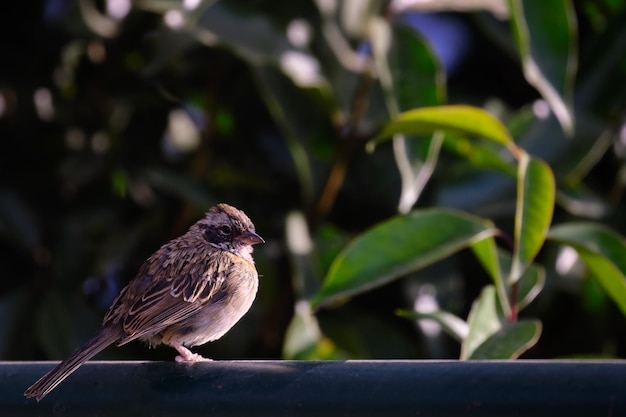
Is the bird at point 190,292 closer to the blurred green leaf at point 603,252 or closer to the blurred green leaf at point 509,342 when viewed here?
the blurred green leaf at point 509,342

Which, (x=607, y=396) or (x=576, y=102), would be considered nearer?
(x=607, y=396)

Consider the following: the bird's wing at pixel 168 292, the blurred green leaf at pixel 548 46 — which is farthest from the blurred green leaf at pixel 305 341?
the blurred green leaf at pixel 548 46

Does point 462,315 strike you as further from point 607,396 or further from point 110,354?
point 607,396

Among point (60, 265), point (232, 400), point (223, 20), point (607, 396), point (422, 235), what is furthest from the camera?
point (60, 265)

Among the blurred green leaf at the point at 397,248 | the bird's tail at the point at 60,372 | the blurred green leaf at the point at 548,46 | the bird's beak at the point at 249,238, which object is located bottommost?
the blurred green leaf at the point at 397,248

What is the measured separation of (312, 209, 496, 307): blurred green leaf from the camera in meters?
3.65

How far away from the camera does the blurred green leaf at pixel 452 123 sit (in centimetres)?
382

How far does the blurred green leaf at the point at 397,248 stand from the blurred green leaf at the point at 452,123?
32 cm

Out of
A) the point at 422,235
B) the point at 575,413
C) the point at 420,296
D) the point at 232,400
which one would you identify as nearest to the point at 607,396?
the point at 575,413

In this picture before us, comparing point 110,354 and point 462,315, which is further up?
point 110,354

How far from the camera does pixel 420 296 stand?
14.9ft

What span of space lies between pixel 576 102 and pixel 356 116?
3.51ft

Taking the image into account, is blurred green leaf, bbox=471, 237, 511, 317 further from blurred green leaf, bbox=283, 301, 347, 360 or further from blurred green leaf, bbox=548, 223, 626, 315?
blurred green leaf, bbox=283, 301, 347, 360

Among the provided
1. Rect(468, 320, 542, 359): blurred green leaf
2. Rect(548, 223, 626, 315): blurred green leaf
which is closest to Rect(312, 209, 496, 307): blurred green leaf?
Rect(548, 223, 626, 315): blurred green leaf
